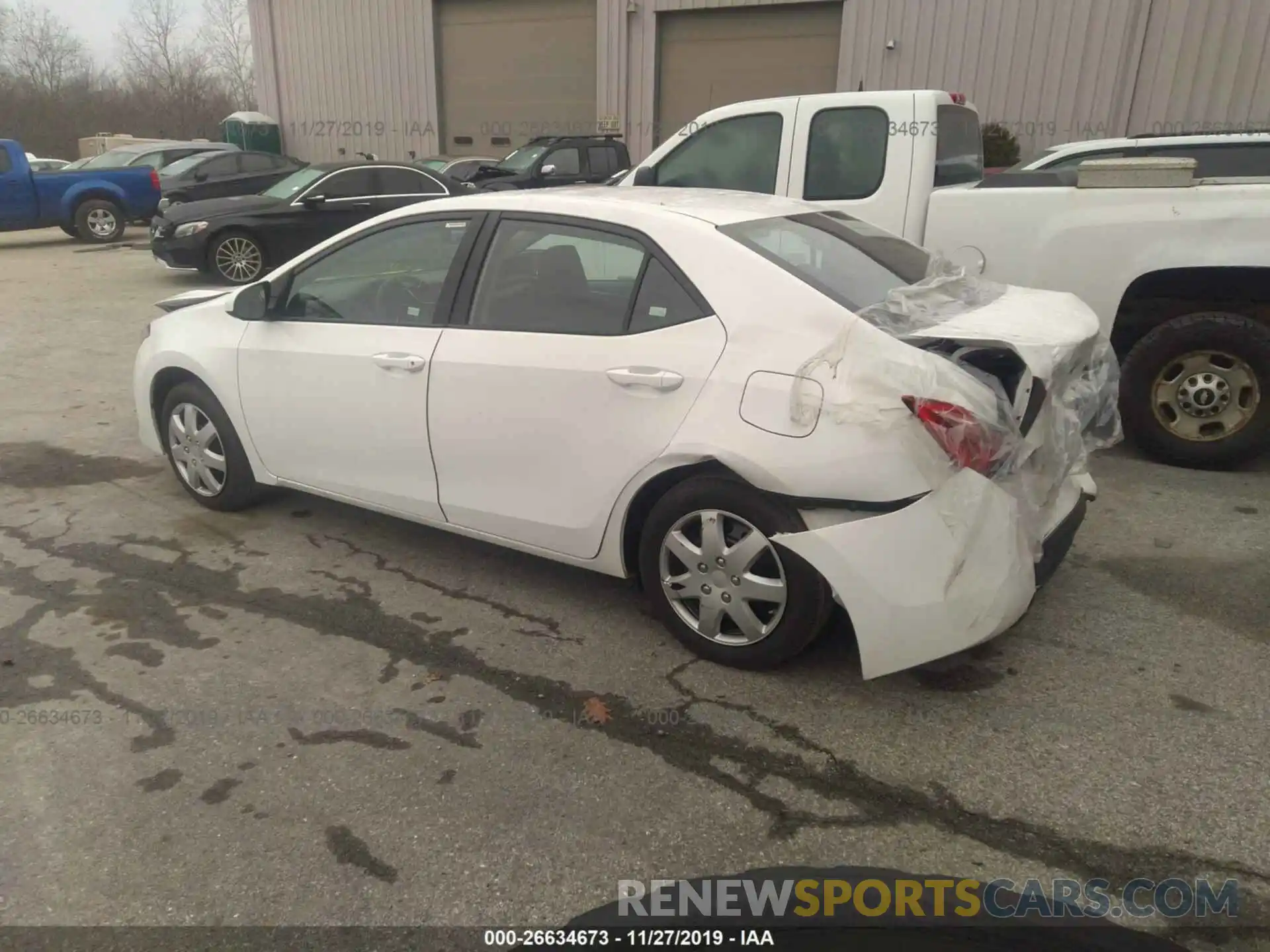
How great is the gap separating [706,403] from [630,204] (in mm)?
943

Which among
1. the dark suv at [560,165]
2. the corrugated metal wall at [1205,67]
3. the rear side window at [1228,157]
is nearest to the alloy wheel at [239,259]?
the dark suv at [560,165]

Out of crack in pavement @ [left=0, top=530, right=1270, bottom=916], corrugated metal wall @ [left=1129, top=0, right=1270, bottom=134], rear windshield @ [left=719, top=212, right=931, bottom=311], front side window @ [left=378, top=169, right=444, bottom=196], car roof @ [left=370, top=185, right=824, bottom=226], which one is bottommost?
crack in pavement @ [left=0, top=530, right=1270, bottom=916]

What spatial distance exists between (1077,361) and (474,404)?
7.09 feet

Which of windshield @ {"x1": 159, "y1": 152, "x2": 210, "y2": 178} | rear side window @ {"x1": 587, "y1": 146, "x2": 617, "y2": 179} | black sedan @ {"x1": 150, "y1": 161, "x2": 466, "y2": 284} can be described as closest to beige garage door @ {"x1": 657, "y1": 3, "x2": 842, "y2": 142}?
rear side window @ {"x1": 587, "y1": 146, "x2": 617, "y2": 179}

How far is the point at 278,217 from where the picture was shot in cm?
1135

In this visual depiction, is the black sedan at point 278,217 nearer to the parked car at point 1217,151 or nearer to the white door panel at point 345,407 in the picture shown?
the white door panel at point 345,407

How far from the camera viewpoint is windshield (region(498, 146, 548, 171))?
13133mm

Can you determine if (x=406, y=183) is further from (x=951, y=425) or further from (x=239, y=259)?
(x=951, y=425)

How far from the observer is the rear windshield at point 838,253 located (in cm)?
316

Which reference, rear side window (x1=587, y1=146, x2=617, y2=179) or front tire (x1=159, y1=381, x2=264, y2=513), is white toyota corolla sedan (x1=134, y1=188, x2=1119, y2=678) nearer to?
front tire (x1=159, y1=381, x2=264, y2=513)

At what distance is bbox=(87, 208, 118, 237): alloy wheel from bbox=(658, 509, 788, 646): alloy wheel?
16328 mm

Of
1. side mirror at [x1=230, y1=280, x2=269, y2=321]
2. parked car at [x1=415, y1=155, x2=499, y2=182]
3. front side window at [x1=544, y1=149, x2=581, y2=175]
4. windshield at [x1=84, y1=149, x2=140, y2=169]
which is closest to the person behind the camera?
side mirror at [x1=230, y1=280, x2=269, y2=321]

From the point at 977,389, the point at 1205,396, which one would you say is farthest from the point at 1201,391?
the point at 977,389

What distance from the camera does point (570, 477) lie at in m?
3.37
